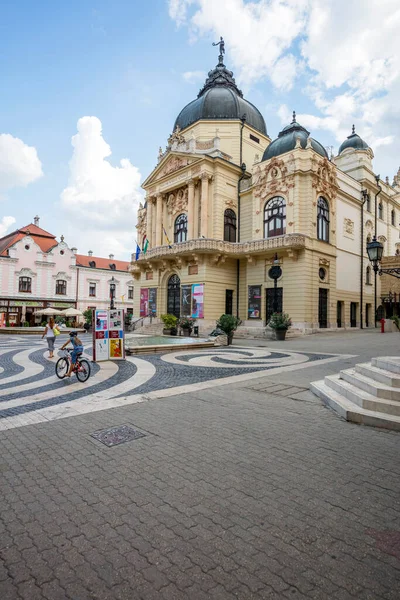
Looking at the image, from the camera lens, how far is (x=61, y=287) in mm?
50188

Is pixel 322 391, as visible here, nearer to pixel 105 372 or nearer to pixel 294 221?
pixel 105 372

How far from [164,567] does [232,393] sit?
5.64m

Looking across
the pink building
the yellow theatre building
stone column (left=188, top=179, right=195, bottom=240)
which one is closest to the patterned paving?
the yellow theatre building

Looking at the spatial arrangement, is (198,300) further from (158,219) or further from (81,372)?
(81,372)

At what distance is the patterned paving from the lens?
6809mm

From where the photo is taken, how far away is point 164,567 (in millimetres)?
2523

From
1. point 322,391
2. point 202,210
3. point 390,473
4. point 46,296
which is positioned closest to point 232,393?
point 322,391

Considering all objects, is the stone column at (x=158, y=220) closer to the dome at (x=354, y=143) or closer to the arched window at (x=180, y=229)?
the arched window at (x=180, y=229)

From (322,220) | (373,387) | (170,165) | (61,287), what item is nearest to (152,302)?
(170,165)

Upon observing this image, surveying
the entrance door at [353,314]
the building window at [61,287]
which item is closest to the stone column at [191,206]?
the entrance door at [353,314]

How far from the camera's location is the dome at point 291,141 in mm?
28828

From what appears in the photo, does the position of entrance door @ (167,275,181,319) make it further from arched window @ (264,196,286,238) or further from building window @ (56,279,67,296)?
building window @ (56,279,67,296)

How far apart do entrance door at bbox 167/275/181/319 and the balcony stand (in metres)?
2.57

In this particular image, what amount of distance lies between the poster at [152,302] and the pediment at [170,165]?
11711mm
